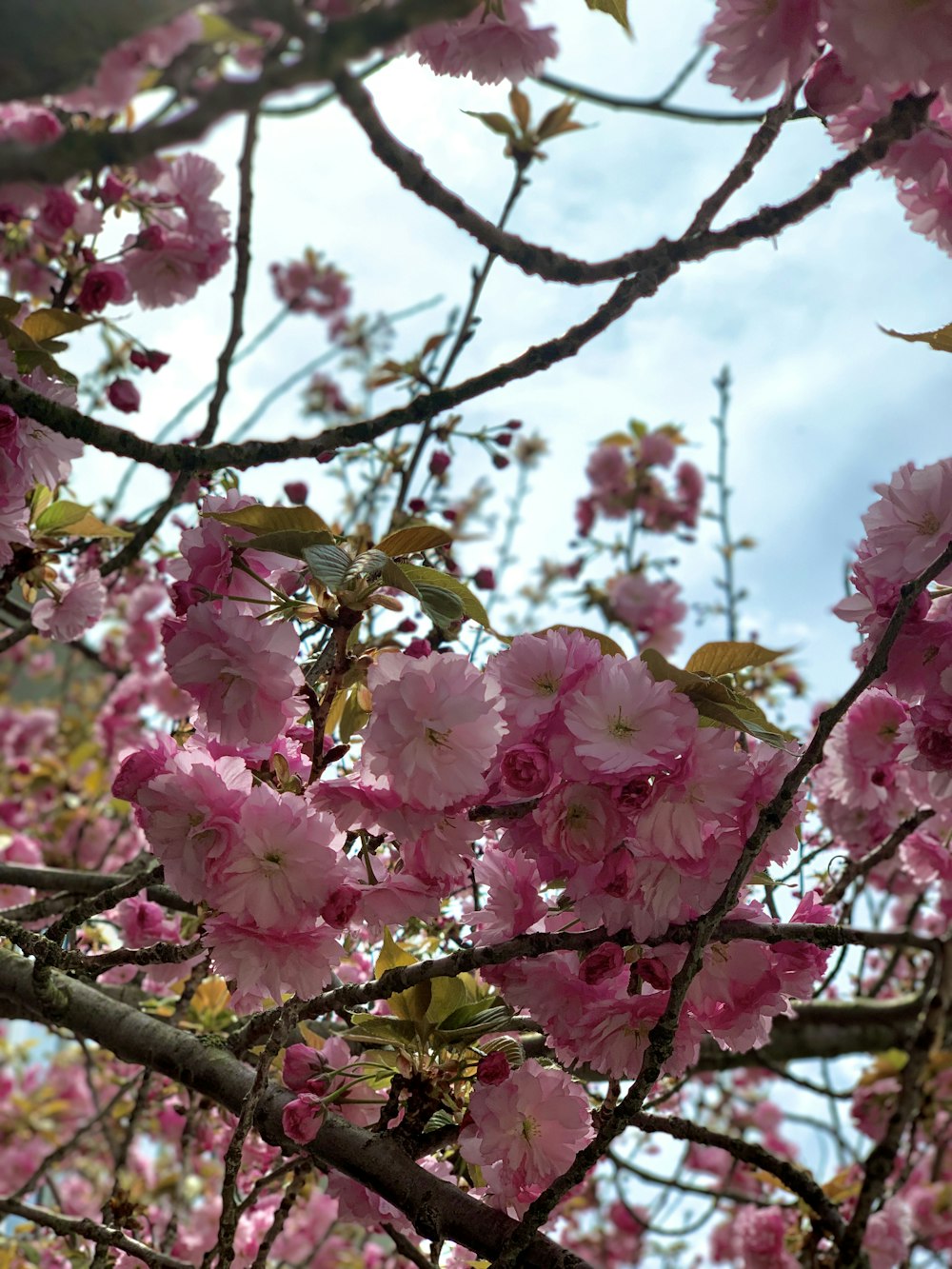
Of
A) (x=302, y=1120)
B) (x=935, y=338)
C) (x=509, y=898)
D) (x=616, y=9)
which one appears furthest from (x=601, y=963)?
(x=616, y=9)

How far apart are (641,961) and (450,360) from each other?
4.97 ft

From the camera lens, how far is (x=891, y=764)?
1.70 meters

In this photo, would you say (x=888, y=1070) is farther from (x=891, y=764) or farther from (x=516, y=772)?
(x=516, y=772)

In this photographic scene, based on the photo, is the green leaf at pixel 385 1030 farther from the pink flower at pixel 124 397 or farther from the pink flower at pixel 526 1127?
the pink flower at pixel 124 397

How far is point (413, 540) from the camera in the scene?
109cm

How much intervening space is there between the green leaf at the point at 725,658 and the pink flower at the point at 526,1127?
0.47 m

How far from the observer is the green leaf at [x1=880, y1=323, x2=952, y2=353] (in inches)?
42.1

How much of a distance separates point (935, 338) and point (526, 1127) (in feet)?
3.09

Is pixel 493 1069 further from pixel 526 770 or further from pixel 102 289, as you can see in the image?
pixel 102 289

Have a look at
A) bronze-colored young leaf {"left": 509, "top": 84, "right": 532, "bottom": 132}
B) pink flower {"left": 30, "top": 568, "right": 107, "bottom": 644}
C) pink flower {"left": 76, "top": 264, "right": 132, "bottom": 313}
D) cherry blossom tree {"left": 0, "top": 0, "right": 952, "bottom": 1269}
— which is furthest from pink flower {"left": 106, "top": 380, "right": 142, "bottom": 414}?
bronze-colored young leaf {"left": 509, "top": 84, "right": 532, "bottom": 132}

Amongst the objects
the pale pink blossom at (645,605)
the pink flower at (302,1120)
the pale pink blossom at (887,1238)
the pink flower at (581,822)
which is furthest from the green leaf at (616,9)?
the pale pink blossom at (645,605)

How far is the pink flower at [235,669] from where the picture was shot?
0.97 m

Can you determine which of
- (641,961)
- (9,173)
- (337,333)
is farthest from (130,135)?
(337,333)

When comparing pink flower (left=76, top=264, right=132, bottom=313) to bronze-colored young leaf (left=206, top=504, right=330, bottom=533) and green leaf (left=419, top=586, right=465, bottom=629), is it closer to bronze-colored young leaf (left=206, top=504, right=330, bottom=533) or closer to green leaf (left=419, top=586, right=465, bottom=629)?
bronze-colored young leaf (left=206, top=504, right=330, bottom=533)
